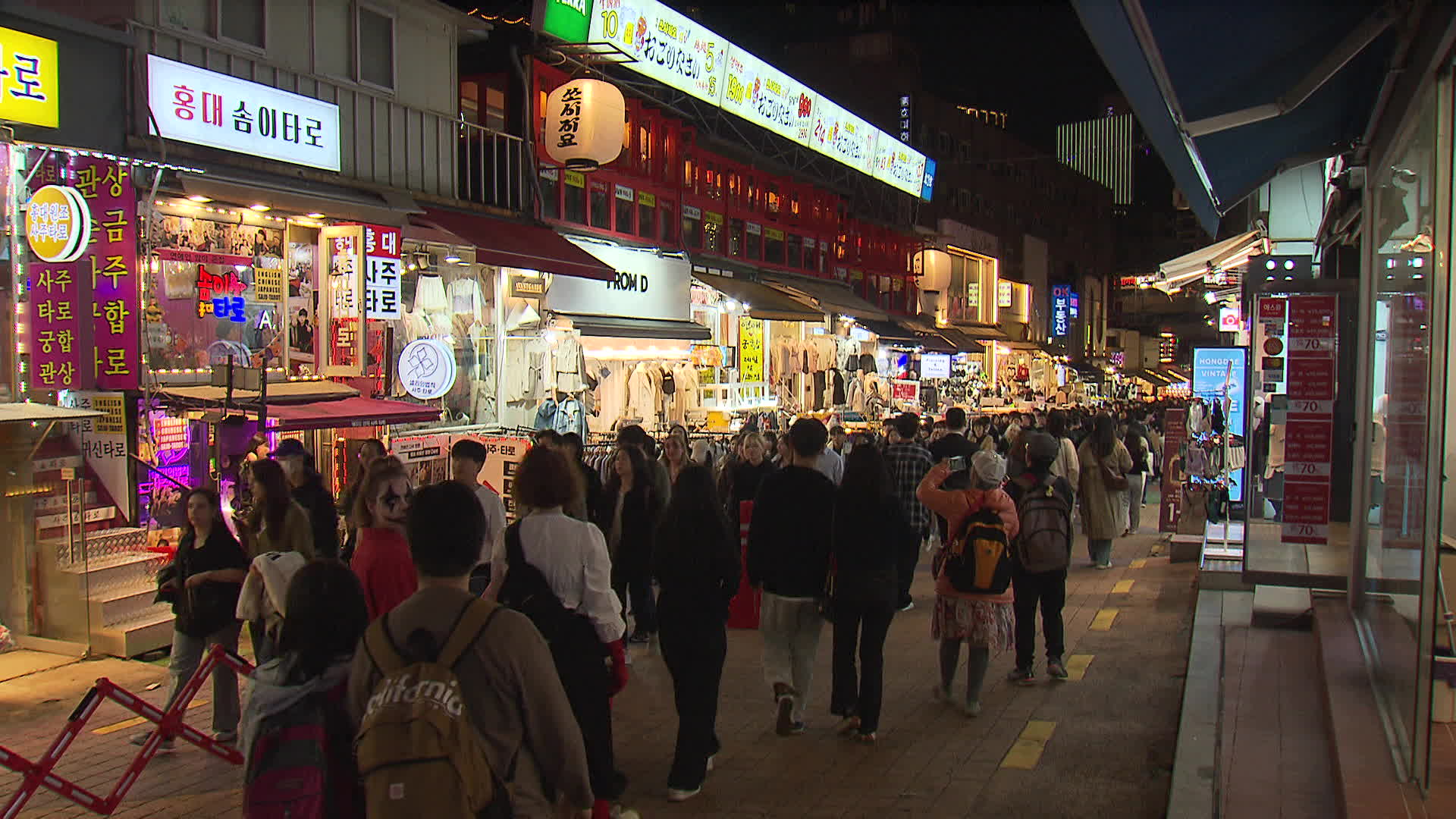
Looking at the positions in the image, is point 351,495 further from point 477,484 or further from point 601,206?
point 601,206

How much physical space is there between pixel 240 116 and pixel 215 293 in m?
1.81

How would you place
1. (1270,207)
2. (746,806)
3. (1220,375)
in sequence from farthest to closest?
(1220,375)
(1270,207)
(746,806)

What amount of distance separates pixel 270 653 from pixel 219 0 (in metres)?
9.07

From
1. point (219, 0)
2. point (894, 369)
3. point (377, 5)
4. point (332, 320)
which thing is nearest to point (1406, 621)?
point (332, 320)

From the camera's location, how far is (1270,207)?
43.9 ft

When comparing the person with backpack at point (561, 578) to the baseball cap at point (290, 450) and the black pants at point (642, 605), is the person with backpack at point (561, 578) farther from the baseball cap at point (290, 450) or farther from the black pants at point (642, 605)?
the black pants at point (642, 605)

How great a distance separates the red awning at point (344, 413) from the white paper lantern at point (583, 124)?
4.52m

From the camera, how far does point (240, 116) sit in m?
11.2

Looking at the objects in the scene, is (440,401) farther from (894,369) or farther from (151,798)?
(894,369)

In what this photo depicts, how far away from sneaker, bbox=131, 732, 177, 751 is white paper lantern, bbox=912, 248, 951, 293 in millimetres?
29064

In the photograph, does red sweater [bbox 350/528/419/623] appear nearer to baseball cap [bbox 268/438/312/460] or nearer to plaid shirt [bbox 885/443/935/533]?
baseball cap [bbox 268/438/312/460]

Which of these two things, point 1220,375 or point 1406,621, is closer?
point 1406,621

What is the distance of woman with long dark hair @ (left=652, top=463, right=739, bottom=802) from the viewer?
616cm

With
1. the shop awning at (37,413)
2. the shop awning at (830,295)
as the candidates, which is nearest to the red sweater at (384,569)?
the shop awning at (37,413)
